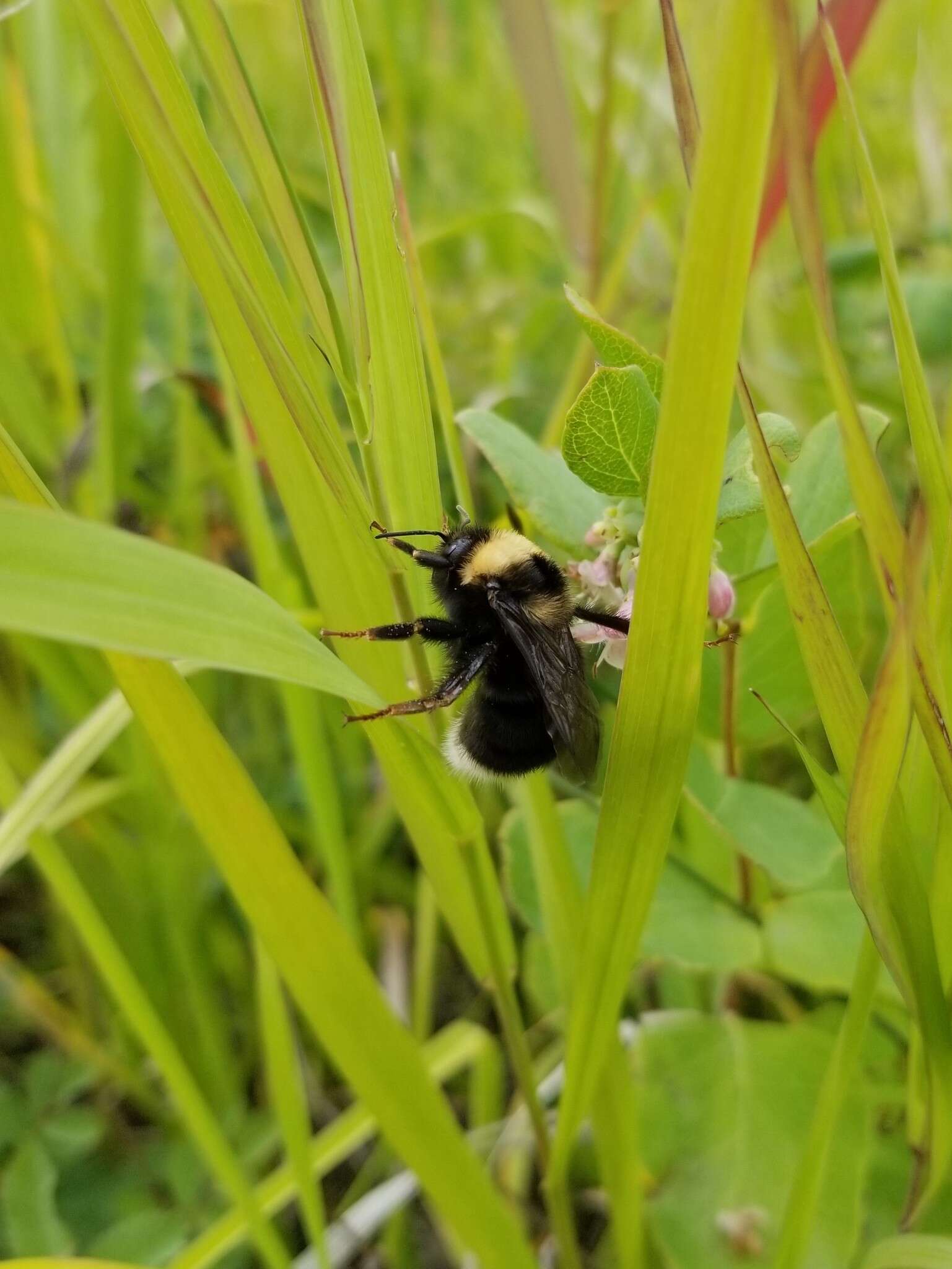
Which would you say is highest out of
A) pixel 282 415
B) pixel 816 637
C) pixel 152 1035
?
pixel 282 415

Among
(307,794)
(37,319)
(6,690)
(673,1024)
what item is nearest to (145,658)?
(307,794)

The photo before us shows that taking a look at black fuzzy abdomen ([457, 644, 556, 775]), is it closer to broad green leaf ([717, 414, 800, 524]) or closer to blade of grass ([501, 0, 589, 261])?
broad green leaf ([717, 414, 800, 524])

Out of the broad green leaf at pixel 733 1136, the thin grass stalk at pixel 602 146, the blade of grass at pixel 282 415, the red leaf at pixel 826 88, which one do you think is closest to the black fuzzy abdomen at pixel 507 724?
the blade of grass at pixel 282 415

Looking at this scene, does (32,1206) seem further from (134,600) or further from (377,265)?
(377,265)

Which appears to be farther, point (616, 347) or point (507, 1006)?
point (507, 1006)

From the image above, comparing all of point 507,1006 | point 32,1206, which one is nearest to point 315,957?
point 507,1006

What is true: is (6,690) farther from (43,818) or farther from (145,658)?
(145,658)
